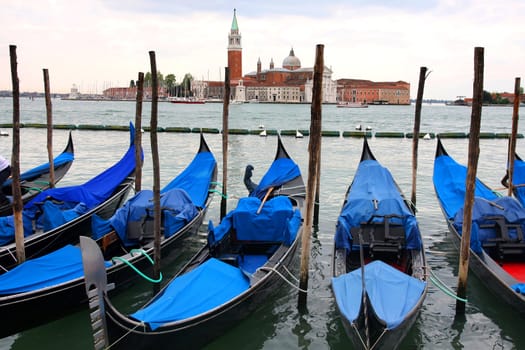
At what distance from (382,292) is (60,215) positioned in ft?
11.8

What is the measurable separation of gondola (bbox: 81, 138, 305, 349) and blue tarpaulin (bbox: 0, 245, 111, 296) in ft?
2.86

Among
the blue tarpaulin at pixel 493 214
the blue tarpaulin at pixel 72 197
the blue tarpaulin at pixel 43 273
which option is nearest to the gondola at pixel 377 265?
the blue tarpaulin at pixel 493 214

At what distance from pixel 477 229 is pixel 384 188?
1.40m

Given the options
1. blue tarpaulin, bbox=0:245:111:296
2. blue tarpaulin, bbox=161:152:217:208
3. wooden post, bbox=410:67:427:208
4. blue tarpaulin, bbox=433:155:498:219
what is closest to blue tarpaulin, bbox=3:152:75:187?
blue tarpaulin, bbox=161:152:217:208

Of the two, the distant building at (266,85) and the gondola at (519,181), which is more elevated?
the distant building at (266,85)

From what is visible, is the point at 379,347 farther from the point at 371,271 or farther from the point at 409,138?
the point at 409,138

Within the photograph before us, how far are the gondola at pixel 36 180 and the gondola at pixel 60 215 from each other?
2.43 feet

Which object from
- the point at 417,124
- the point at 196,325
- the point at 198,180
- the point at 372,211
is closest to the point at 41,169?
the point at 198,180

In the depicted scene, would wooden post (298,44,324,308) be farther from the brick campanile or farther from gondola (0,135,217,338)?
the brick campanile

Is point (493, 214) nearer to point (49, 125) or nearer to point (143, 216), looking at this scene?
point (143, 216)

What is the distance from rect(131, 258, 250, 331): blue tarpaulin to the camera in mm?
3422

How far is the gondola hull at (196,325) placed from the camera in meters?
3.12

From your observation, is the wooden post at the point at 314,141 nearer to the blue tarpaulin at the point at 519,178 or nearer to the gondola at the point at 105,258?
the gondola at the point at 105,258

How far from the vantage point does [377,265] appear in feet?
13.4
